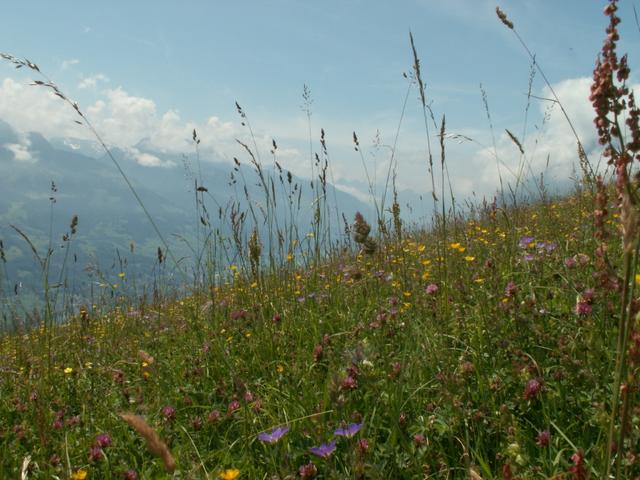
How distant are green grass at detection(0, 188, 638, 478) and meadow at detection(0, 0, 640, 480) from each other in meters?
0.01

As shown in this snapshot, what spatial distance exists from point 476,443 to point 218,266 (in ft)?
10.5

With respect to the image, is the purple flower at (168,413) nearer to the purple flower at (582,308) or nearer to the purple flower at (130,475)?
the purple flower at (130,475)

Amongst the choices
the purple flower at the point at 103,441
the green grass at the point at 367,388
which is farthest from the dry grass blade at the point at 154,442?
the purple flower at the point at 103,441

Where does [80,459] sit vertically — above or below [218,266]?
below

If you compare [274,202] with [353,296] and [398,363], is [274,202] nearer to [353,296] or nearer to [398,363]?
[353,296]

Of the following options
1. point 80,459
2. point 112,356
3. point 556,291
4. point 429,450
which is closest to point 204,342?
point 112,356

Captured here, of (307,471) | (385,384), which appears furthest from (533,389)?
(307,471)

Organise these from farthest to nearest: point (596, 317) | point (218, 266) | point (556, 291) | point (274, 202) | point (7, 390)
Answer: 1. point (218, 266)
2. point (274, 202)
3. point (7, 390)
4. point (556, 291)
5. point (596, 317)

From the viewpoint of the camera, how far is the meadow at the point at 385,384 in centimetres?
149

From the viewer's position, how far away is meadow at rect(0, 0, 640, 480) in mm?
→ 1489

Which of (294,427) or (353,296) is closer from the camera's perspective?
(294,427)

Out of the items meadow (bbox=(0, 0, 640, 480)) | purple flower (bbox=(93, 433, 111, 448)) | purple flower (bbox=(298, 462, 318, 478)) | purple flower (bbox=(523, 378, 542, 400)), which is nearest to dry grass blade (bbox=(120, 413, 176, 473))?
meadow (bbox=(0, 0, 640, 480))

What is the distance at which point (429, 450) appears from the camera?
1.87 meters

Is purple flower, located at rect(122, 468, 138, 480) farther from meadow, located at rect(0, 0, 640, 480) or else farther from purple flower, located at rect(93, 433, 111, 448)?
purple flower, located at rect(93, 433, 111, 448)
